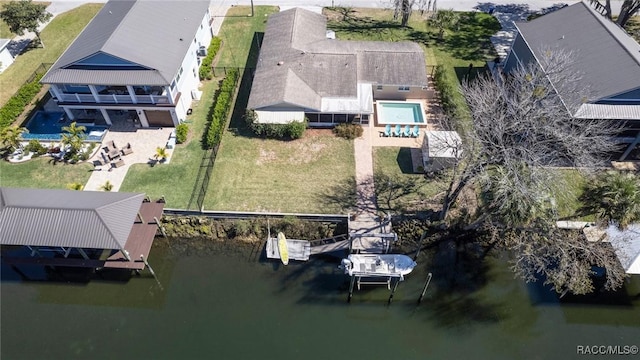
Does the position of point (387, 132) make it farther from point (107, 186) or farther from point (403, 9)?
point (107, 186)

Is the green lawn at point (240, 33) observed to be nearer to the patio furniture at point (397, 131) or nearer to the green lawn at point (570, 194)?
the patio furniture at point (397, 131)

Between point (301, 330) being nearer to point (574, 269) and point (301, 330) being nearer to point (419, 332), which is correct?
point (419, 332)

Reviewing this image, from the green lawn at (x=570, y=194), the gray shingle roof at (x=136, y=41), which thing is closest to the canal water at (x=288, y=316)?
the green lawn at (x=570, y=194)

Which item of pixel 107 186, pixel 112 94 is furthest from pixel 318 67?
pixel 107 186

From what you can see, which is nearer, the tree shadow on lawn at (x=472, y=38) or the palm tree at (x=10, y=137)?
the palm tree at (x=10, y=137)

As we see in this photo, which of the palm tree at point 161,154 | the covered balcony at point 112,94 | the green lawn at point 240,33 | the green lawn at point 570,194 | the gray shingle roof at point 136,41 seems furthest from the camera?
the green lawn at point 240,33

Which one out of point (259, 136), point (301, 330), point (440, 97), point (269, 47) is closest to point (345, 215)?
point (301, 330)
